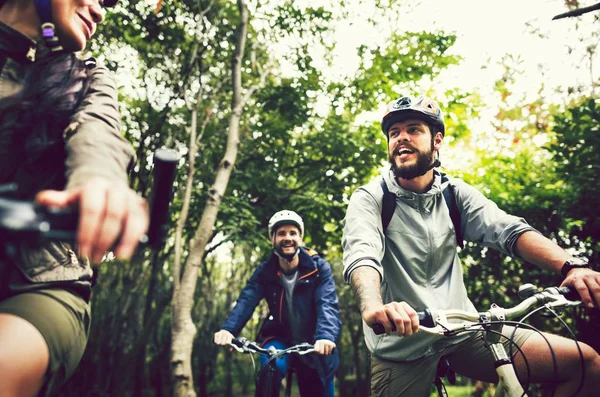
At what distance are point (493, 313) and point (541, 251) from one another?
50 cm

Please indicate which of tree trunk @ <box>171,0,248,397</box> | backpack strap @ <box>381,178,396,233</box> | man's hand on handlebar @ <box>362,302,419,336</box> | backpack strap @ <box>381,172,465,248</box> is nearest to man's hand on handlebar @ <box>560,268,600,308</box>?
backpack strap @ <box>381,172,465,248</box>

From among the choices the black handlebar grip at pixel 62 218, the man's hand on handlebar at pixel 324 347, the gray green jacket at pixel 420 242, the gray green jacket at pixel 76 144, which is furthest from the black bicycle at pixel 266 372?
the black handlebar grip at pixel 62 218

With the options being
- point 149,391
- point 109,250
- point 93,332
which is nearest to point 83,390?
point 93,332

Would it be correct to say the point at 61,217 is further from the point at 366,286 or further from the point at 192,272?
the point at 192,272

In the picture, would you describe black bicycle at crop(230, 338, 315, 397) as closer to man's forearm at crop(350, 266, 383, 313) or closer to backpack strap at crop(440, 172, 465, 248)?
backpack strap at crop(440, 172, 465, 248)

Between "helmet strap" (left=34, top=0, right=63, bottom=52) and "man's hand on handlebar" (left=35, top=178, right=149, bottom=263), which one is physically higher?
"helmet strap" (left=34, top=0, right=63, bottom=52)

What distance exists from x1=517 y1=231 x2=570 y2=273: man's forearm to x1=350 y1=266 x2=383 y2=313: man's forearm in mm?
933

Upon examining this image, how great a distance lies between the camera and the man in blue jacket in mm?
4523

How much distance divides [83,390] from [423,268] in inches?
372

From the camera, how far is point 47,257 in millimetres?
1213

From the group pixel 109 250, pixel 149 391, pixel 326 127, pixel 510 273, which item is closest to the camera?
pixel 109 250

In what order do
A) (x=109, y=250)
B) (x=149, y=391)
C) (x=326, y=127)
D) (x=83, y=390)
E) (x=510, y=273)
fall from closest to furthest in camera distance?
(x=109, y=250) < (x=510, y=273) < (x=83, y=390) < (x=326, y=127) < (x=149, y=391)

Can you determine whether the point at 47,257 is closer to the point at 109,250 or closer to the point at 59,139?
the point at 59,139

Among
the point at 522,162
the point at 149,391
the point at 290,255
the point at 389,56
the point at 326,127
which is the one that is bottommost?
the point at 149,391
